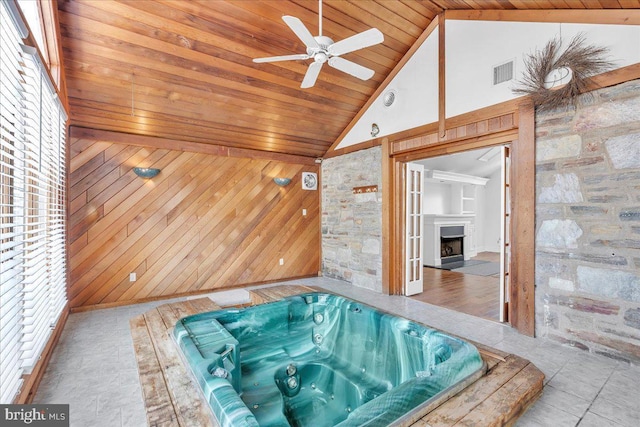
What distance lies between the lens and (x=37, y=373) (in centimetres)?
214

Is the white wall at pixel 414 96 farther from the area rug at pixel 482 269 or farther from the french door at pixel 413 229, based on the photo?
the area rug at pixel 482 269

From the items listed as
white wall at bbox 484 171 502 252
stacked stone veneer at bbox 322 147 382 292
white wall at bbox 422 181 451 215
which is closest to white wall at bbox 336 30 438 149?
stacked stone veneer at bbox 322 147 382 292

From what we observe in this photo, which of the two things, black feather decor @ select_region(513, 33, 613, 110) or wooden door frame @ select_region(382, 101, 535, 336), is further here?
wooden door frame @ select_region(382, 101, 535, 336)

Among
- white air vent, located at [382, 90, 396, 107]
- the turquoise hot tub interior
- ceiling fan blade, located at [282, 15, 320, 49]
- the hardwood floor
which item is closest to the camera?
the turquoise hot tub interior

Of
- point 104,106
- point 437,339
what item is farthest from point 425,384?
point 104,106

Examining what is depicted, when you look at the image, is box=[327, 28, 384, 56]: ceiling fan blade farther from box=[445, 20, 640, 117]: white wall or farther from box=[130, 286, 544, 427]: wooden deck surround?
box=[130, 286, 544, 427]: wooden deck surround

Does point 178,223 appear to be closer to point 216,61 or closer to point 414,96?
point 216,61

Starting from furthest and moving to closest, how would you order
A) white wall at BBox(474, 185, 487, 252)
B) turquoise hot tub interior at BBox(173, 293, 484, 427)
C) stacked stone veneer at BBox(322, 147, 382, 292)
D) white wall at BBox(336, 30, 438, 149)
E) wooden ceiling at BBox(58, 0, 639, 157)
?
white wall at BBox(474, 185, 487, 252) < stacked stone veneer at BBox(322, 147, 382, 292) < white wall at BBox(336, 30, 438, 149) < wooden ceiling at BBox(58, 0, 639, 157) < turquoise hot tub interior at BBox(173, 293, 484, 427)

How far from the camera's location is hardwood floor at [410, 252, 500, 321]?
12.8 ft

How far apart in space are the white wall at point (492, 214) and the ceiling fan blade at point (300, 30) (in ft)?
29.9

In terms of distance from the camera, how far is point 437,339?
2.33m

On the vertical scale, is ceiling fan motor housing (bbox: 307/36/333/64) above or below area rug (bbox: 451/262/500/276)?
above

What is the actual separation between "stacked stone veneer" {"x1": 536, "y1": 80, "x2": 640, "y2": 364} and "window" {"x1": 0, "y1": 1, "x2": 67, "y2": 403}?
13.3 feet

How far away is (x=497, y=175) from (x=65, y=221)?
1072 centimetres
